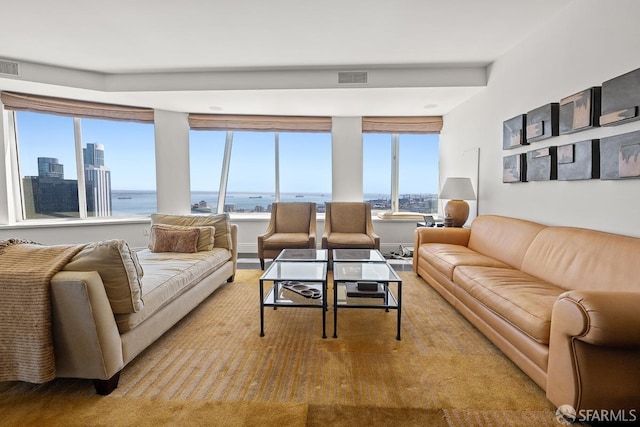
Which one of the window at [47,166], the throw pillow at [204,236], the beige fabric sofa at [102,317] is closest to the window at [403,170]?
the throw pillow at [204,236]

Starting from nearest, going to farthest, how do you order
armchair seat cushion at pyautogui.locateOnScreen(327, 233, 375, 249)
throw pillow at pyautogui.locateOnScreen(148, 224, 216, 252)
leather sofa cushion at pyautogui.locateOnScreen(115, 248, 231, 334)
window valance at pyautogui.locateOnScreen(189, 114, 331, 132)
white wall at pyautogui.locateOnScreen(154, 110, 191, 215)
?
leather sofa cushion at pyautogui.locateOnScreen(115, 248, 231, 334) → throw pillow at pyautogui.locateOnScreen(148, 224, 216, 252) → armchair seat cushion at pyautogui.locateOnScreen(327, 233, 375, 249) → white wall at pyautogui.locateOnScreen(154, 110, 191, 215) → window valance at pyautogui.locateOnScreen(189, 114, 331, 132)

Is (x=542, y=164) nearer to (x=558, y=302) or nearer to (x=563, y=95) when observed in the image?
(x=563, y=95)

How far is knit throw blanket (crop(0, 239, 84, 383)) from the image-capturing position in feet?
4.88

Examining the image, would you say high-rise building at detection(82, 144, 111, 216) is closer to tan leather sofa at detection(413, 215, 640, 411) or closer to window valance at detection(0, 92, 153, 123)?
window valance at detection(0, 92, 153, 123)

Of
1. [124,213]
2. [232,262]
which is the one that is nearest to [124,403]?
[232,262]

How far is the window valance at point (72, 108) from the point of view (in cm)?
407

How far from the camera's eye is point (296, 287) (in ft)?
8.94

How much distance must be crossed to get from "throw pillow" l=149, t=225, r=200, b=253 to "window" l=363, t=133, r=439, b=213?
3.17 m

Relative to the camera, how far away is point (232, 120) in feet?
17.0

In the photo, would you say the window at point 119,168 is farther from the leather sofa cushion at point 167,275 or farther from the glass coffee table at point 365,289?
the glass coffee table at point 365,289

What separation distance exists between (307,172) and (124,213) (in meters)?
3.15

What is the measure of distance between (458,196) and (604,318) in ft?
9.02

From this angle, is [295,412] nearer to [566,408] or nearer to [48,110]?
[566,408]

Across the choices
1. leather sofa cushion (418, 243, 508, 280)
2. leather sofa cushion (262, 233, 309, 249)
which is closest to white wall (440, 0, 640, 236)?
leather sofa cushion (418, 243, 508, 280)
